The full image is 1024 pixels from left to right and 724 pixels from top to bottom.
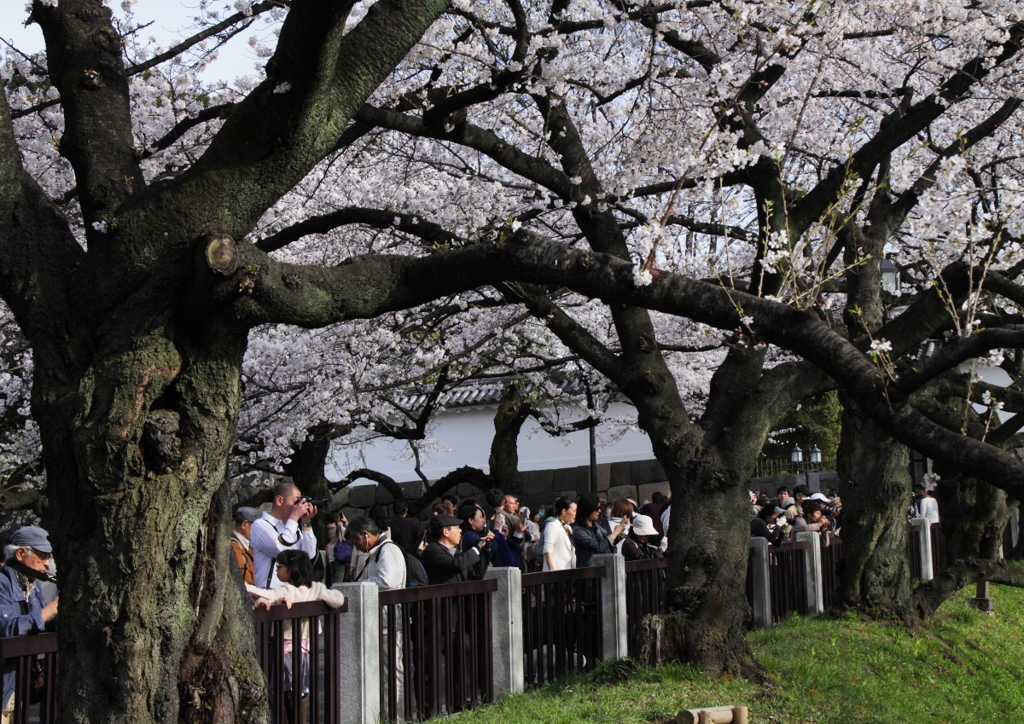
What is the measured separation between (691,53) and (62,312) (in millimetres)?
6050

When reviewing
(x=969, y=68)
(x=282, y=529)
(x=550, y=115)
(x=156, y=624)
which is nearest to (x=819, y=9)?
(x=550, y=115)

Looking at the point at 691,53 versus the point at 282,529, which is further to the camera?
the point at 691,53

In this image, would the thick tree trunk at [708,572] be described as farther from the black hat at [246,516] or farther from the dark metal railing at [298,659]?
the black hat at [246,516]

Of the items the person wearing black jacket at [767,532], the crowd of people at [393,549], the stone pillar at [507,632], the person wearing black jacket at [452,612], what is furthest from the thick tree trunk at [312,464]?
the stone pillar at [507,632]

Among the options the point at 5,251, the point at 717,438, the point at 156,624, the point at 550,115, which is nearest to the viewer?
the point at 156,624

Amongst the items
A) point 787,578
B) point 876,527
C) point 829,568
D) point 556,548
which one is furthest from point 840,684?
point 829,568

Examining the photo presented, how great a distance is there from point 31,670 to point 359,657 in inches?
79.4

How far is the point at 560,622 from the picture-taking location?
8156 mm

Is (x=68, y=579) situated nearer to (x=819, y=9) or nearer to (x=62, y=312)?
(x=62, y=312)

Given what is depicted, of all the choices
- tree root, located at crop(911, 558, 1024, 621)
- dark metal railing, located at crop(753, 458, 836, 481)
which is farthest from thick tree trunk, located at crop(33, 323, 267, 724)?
dark metal railing, located at crop(753, 458, 836, 481)

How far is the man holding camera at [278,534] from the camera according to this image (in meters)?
7.40

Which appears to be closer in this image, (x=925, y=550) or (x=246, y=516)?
(x=246, y=516)

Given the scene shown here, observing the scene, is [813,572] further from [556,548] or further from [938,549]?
[938,549]

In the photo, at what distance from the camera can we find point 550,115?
28.5ft
